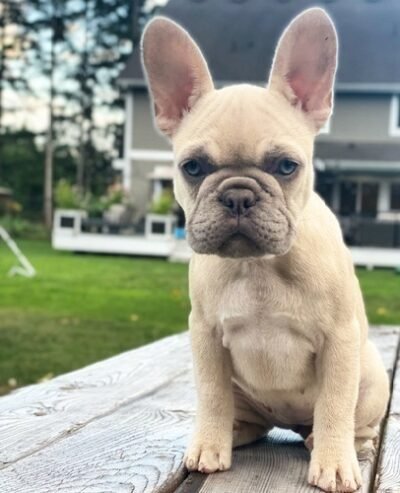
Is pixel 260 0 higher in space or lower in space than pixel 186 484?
higher

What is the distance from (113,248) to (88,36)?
12.8 m

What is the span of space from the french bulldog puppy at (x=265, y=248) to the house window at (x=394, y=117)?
1776cm

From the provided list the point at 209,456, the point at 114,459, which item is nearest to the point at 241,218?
the point at 209,456

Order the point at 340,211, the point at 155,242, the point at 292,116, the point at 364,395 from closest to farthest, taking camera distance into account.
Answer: the point at 292,116
the point at 364,395
the point at 155,242
the point at 340,211

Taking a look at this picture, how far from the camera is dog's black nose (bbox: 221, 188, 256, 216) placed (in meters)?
1.45

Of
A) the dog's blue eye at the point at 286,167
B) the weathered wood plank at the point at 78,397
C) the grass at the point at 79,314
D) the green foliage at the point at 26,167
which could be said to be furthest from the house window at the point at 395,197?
A: the dog's blue eye at the point at 286,167

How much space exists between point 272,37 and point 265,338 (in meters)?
18.9

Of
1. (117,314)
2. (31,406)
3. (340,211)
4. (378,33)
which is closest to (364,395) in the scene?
(31,406)

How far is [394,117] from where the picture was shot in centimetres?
1884

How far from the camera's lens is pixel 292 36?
64.5 inches

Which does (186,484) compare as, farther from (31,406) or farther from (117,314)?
(117,314)

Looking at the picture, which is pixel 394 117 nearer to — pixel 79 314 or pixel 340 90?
pixel 340 90

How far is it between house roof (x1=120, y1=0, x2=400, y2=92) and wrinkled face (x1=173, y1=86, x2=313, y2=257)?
17262mm

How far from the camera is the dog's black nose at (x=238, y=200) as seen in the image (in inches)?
57.2
